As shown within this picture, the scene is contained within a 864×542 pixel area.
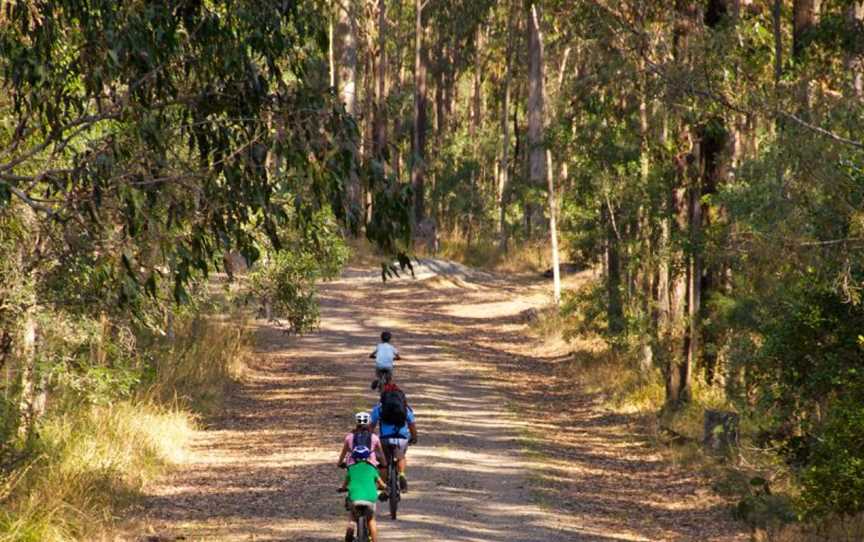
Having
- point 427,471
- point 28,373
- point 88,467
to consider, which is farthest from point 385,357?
point 28,373

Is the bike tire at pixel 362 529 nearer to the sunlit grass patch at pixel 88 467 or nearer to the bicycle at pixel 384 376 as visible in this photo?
the sunlit grass patch at pixel 88 467

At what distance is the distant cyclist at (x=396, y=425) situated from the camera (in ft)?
43.8

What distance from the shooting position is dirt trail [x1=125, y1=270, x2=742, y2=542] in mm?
13766

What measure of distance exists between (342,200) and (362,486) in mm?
3090

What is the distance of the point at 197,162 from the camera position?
1019 cm

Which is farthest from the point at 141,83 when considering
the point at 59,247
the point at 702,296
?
the point at 702,296

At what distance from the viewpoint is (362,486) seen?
10.9 metres

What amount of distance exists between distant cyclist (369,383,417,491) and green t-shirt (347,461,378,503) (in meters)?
2.31

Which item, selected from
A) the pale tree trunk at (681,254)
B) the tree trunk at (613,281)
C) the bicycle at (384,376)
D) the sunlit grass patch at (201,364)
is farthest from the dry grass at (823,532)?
the tree trunk at (613,281)

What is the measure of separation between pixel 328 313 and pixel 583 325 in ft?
34.9

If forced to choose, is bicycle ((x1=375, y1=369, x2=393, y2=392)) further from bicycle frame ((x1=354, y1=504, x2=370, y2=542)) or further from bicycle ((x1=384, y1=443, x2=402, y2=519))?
bicycle frame ((x1=354, y1=504, x2=370, y2=542))

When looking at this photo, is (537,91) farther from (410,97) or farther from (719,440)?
(719,440)

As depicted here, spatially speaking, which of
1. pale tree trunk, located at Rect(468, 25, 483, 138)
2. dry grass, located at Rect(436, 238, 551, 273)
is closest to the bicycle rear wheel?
dry grass, located at Rect(436, 238, 551, 273)

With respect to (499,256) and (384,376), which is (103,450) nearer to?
(384,376)
